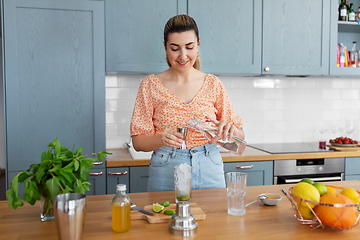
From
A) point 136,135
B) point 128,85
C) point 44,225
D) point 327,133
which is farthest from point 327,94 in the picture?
point 44,225

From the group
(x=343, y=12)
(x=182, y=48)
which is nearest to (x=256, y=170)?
(x=182, y=48)

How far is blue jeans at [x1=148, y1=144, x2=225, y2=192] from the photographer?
1.76 metres

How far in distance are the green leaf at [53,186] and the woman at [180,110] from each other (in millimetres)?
707

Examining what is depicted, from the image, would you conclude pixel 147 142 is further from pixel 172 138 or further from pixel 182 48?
pixel 182 48

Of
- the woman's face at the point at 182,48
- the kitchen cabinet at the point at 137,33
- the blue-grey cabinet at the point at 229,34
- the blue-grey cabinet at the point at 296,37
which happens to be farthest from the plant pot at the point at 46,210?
the blue-grey cabinet at the point at 296,37

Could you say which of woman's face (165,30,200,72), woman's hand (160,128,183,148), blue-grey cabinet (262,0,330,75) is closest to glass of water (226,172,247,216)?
woman's hand (160,128,183,148)

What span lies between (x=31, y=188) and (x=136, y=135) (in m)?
0.82

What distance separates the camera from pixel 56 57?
248 centimetres

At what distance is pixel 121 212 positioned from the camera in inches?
41.9

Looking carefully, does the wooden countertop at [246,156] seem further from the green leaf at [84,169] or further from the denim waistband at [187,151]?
the green leaf at [84,169]

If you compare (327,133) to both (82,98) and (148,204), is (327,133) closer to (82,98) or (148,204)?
(82,98)

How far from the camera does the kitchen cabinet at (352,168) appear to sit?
2904mm

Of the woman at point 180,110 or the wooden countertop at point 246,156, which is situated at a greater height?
the woman at point 180,110

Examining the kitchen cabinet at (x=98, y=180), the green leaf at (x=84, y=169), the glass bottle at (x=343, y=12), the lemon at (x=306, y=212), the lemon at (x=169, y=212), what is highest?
the glass bottle at (x=343, y=12)
